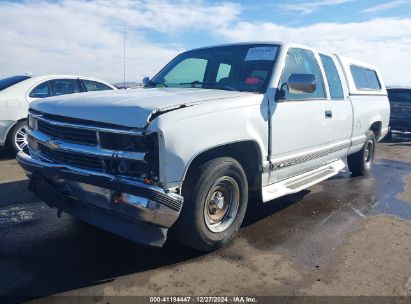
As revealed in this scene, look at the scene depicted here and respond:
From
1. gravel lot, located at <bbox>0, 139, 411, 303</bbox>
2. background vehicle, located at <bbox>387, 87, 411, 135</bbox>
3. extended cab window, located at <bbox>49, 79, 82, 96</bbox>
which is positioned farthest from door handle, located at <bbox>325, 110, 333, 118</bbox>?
Answer: background vehicle, located at <bbox>387, 87, 411, 135</bbox>

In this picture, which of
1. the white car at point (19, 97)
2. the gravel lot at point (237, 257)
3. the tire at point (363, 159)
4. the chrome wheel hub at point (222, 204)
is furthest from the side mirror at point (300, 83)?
the white car at point (19, 97)

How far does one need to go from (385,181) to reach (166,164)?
16.8 feet

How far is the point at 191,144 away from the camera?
10.1 feet

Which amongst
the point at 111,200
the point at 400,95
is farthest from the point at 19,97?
the point at 400,95

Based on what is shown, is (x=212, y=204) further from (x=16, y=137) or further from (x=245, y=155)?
(x=16, y=137)

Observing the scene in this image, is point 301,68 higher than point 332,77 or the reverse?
higher

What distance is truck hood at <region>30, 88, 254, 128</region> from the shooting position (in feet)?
9.66

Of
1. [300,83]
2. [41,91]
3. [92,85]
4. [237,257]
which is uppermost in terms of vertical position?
[300,83]

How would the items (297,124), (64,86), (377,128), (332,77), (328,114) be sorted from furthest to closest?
Result: (64,86)
(377,128)
(332,77)
(328,114)
(297,124)

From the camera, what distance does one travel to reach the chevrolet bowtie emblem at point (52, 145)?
340 centimetres

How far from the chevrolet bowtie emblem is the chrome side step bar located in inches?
81.0

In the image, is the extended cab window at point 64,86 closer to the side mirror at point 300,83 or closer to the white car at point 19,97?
the white car at point 19,97

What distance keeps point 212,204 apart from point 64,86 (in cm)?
588

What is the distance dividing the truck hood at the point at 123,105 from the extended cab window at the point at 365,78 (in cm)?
324
